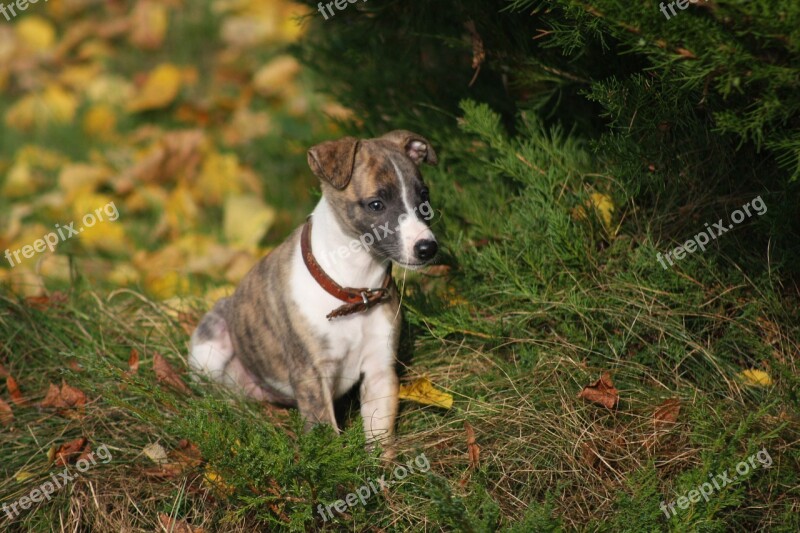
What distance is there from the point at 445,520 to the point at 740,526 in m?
1.02

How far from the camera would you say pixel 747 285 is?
3699 mm

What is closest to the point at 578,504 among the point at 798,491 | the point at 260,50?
the point at 798,491

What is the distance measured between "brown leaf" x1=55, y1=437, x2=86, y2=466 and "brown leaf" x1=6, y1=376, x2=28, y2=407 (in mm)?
464

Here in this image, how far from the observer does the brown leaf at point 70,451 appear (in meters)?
3.67

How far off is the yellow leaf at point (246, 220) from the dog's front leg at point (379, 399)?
2102 millimetres

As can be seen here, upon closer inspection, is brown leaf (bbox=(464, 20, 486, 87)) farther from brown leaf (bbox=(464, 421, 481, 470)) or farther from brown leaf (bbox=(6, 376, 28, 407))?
brown leaf (bbox=(6, 376, 28, 407))

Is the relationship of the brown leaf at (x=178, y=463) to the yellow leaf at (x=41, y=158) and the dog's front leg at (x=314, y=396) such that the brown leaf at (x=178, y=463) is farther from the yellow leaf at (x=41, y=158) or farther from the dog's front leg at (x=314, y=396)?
the yellow leaf at (x=41, y=158)

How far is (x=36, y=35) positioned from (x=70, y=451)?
20.9 ft

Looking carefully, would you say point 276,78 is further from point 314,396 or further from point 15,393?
point 314,396

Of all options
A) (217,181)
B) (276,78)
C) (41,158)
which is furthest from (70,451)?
(276,78)

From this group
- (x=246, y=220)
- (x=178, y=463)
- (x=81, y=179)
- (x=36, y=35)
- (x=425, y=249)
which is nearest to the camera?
(x=425, y=249)

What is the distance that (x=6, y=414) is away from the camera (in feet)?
13.1

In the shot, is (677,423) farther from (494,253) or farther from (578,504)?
(494,253)

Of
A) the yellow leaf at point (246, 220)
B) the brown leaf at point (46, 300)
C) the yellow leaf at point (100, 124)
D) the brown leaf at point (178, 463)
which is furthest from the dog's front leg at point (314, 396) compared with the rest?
the yellow leaf at point (100, 124)
